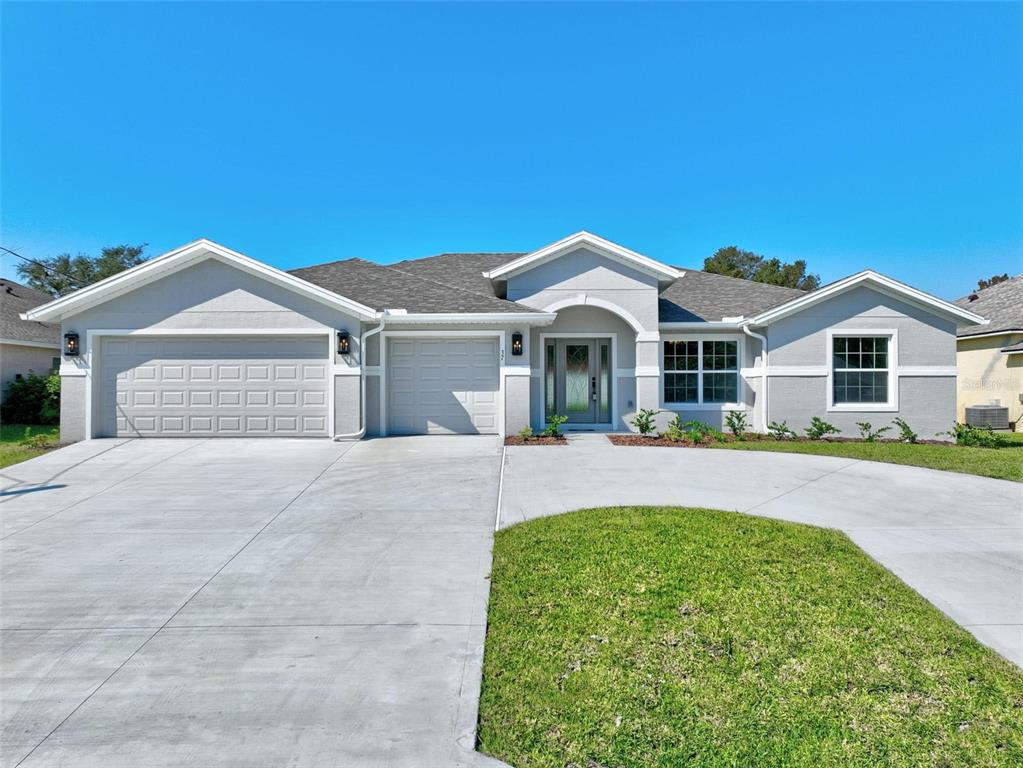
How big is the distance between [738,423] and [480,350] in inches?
262

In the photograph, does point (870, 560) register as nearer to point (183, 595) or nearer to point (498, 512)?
point (498, 512)

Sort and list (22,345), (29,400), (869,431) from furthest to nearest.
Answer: (22,345)
(29,400)
(869,431)

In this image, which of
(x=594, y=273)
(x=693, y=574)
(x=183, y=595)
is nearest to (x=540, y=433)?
(x=594, y=273)

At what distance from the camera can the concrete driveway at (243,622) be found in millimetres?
2773

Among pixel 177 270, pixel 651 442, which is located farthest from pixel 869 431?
pixel 177 270

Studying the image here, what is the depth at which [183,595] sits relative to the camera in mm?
4367

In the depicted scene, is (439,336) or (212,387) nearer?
(212,387)

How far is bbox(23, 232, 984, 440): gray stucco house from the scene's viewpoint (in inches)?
435

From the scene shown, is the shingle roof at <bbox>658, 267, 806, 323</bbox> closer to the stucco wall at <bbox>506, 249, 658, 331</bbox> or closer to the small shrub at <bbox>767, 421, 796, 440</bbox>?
the stucco wall at <bbox>506, 249, 658, 331</bbox>

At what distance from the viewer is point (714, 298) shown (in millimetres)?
15141

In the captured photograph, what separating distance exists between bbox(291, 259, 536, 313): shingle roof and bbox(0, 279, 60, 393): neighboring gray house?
10148 millimetres

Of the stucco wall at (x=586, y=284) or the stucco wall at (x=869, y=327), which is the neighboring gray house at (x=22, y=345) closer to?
the stucco wall at (x=586, y=284)

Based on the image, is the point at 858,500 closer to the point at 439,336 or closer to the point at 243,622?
the point at 243,622

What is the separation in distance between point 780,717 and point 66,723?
391cm
